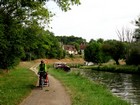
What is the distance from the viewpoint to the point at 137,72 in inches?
2611

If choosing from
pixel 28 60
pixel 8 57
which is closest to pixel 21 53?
pixel 8 57

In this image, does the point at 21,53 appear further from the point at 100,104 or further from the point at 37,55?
the point at 37,55

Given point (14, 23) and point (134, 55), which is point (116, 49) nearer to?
point (134, 55)

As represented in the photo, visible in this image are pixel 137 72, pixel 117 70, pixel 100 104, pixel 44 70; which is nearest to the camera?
pixel 100 104

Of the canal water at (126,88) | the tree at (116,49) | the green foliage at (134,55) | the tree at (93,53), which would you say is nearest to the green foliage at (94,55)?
the tree at (93,53)

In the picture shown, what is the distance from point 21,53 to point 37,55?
265ft

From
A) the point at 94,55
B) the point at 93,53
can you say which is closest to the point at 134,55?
the point at 94,55

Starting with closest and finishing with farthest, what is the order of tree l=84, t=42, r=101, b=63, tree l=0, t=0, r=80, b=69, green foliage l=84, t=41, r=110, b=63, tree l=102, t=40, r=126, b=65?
tree l=0, t=0, r=80, b=69 < tree l=102, t=40, r=126, b=65 < green foliage l=84, t=41, r=110, b=63 < tree l=84, t=42, r=101, b=63

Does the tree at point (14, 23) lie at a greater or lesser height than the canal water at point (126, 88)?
greater

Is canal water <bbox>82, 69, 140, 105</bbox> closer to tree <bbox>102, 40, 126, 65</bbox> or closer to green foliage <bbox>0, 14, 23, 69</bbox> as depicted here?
green foliage <bbox>0, 14, 23, 69</bbox>

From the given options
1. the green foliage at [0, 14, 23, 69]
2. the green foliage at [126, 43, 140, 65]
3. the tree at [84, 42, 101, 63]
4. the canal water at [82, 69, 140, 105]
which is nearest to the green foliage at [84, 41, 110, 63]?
the tree at [84, 42, 101, 63]

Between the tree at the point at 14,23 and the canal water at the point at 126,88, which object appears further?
the tree at the point at 14,23

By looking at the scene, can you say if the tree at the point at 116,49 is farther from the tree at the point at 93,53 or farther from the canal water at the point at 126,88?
the canal water at the point at 126,88

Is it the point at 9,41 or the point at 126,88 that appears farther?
the point at 9,41
